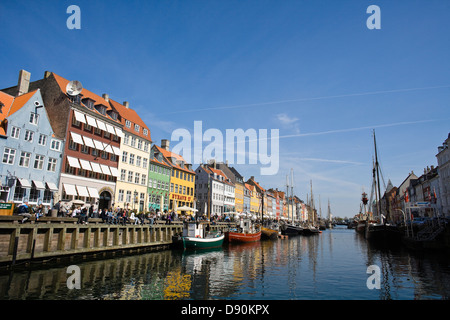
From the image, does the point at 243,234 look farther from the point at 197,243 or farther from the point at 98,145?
the point at 98,145

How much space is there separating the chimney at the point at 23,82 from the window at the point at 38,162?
1048 cm

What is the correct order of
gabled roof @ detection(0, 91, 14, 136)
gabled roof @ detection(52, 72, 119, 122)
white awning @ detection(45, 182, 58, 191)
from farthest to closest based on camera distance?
gabled roof @ detection(52, 72, 119, 122) → white awning @ detection(45, 182, 58, 191) → gabled roof @ detection(0, 91, 14, 136)

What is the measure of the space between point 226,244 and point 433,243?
26827mm

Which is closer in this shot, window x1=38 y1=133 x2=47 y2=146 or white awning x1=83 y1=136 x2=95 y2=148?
window x1=38 y1=133 x2=47 y2=146

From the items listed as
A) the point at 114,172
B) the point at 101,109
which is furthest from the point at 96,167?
the point at 101,109

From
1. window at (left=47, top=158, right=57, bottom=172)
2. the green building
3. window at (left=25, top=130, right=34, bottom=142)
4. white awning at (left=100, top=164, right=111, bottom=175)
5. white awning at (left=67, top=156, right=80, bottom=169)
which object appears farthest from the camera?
the green building

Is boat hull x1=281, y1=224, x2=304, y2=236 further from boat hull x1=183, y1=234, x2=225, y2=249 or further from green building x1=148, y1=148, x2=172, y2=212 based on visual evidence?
boat hull x1=183, y1=234, x2=225, y2=249

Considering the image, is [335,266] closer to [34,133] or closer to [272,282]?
[272,282]

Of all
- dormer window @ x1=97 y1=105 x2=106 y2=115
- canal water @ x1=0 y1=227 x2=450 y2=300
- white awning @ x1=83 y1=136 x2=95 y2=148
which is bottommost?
canal water @ x1=0 y1=227 x2=450 y2=300

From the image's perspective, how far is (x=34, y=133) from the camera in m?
34.8

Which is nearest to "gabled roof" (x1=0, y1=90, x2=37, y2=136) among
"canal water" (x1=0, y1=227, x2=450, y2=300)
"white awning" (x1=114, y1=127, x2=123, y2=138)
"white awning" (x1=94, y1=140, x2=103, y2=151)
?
"white awning" (x1=94, y1=140, x2=103, y2=151)

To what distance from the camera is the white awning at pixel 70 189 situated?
37.8 m

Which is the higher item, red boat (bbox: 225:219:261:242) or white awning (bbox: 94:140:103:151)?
white awning (bbox: 94:140:103:151)

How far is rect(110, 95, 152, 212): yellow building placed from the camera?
49.2 metres
